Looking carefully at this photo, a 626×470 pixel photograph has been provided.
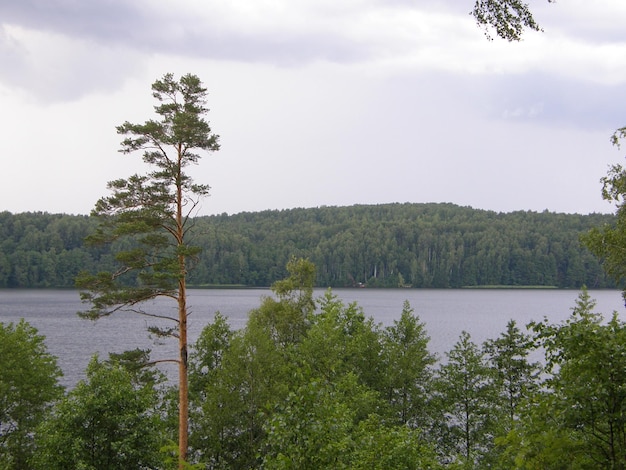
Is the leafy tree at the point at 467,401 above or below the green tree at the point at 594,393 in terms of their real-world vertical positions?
Result: below

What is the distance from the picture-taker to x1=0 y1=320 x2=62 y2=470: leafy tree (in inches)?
806

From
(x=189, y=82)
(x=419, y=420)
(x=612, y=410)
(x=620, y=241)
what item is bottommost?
(x=419, y=420)

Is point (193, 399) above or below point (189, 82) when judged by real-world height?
below

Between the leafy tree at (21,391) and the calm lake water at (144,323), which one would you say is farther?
the calm lake water at (144,323)

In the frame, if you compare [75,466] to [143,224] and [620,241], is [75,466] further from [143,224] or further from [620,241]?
[620,241]

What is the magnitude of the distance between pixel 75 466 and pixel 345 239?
155772mm

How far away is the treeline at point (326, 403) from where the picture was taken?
738 cm

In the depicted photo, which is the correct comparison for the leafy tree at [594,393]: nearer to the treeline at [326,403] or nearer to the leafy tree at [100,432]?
the treeline at [326,403]

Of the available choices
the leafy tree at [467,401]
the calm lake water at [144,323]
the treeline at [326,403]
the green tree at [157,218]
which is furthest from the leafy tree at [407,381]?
the green tree at [157,218]

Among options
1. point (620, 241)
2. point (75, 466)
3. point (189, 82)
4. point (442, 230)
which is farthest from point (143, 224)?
point (442, 230)

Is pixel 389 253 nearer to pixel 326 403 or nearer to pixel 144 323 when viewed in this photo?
pixel 144 323

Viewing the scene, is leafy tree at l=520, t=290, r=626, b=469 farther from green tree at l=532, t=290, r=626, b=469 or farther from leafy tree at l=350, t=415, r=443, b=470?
leafy tree at l=350, t=415, r=443, b=470

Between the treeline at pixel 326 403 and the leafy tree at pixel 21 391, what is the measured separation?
6 cm

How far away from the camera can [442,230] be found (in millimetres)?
184750
